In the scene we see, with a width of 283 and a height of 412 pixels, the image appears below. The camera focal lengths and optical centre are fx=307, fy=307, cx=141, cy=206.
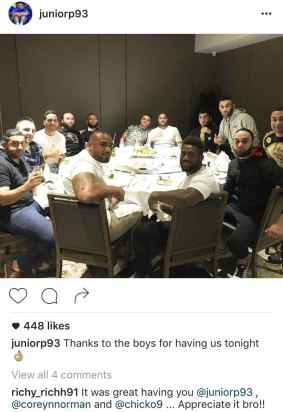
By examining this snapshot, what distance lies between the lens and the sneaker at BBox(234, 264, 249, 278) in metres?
0.92

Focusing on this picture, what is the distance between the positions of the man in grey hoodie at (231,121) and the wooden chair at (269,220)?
8.0 inches

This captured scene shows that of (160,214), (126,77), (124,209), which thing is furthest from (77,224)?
(126,77)

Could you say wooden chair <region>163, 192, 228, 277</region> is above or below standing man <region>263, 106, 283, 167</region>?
below

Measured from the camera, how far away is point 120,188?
3.51 ft

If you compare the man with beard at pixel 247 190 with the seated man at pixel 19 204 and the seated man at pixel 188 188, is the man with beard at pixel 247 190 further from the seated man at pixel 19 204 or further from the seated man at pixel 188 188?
the seated man at pixel 19 204

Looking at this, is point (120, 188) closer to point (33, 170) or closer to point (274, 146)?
point (33, 170)

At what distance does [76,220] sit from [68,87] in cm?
44

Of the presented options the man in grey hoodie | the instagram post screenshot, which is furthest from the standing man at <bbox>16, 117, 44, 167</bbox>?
the man in grey hoodie

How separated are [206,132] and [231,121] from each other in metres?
0.10

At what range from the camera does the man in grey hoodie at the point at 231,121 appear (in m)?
1.00

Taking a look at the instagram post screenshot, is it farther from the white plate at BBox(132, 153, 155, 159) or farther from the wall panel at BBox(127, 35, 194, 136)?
the white plate at BBox(132, 153, 155, 159)

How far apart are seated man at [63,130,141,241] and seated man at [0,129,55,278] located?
12 centimetres
